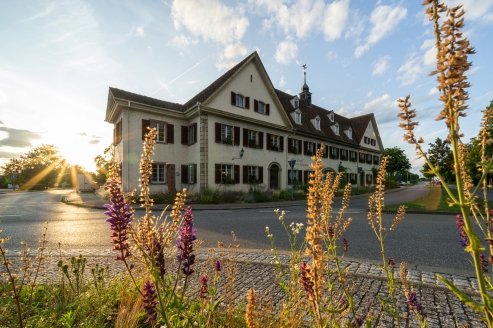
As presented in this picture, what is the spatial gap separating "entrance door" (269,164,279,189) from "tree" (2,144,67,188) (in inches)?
2102

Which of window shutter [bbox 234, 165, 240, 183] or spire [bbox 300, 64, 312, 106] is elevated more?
spire [bbox 300, 64, 312, 106]

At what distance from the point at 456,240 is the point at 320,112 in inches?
1209

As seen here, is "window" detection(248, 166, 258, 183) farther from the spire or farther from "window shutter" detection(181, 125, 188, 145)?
the spire

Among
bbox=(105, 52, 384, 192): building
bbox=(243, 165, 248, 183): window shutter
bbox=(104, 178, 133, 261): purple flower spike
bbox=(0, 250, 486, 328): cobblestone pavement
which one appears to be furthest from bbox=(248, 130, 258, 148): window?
bbox=(104, 178, 133, 261): purple flower spike

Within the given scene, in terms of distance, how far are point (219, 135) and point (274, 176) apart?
7.52m

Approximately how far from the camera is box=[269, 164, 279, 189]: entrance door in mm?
23984

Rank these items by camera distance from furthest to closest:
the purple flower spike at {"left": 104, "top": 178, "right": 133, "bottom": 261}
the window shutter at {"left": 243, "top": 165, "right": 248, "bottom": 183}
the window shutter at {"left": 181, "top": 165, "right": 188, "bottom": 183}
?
the window shutter at {"left": 243, "top": 165, "right": 248, "bottom": 183} → the window shutter at {"left": 181, "top": 165, "right": 188, "bottom": 183} → the purple flower spike at {"left": 104, "top": 178, "right": 133, "bottom": 261}

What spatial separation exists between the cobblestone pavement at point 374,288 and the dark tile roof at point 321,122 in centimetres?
2311

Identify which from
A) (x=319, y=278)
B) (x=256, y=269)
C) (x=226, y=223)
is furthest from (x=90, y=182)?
(x=319, y=278)

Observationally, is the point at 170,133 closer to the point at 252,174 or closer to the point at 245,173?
the point at 245,173

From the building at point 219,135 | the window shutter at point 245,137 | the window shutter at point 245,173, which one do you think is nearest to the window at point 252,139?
the building at point 219,135

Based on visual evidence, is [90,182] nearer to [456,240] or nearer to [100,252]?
[100,252]

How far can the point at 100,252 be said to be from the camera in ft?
19.1

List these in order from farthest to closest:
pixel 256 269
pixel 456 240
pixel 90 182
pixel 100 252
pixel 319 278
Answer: pixel 90 182 → pixel 456 240 → pixel 100 252 → pixel 256 269 → pixel 319 278
